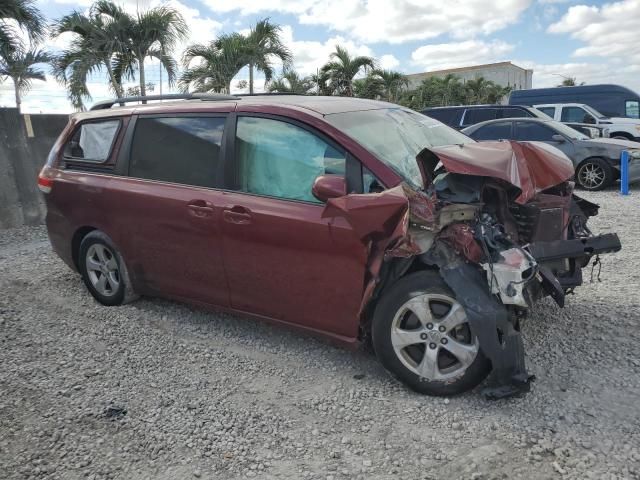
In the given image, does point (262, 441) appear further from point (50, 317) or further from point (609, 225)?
point (609, 225)

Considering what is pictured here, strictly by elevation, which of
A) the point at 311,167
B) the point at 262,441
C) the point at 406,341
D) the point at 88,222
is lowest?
the point at 262,441

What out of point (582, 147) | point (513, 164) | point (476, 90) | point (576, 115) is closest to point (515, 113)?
point (582, 147)

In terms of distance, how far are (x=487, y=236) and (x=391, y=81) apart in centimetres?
2375

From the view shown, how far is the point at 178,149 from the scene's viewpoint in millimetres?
4109

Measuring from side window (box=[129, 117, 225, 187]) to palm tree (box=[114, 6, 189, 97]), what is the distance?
41.6ft

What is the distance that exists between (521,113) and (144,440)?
1177cm

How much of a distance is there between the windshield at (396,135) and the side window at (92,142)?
82.9 inches

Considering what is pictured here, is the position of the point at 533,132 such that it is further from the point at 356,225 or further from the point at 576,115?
the point at 356,225

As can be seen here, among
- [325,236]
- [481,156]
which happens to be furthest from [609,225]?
[325,236]

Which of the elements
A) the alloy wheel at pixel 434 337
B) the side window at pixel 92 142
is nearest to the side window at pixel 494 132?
the side window at pixel 92 142

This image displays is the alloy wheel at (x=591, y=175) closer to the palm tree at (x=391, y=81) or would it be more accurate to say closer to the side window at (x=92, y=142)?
the side window at (x=92, y=142)

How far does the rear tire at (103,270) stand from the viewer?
15.1ft

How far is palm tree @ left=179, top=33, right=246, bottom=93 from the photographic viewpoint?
18.3m

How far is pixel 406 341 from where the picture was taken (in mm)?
3137
